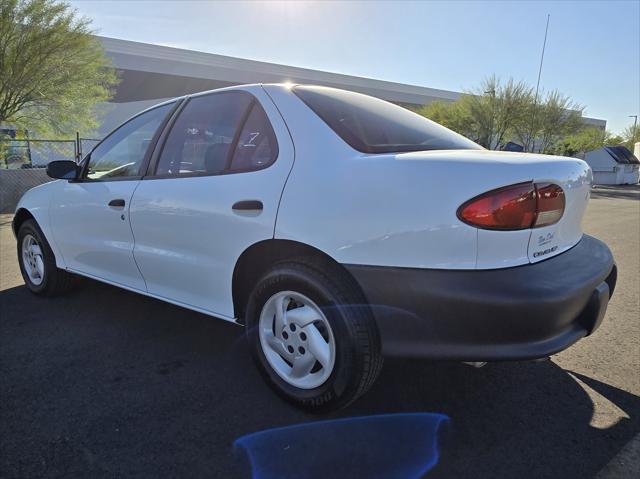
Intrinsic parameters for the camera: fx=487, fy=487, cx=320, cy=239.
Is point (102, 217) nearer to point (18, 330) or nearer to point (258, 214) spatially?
point (18, 330)

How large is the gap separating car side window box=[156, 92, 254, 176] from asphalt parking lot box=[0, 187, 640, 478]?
1229 millimetres

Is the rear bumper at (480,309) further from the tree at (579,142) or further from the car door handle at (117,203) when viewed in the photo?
the tree at (579,142)

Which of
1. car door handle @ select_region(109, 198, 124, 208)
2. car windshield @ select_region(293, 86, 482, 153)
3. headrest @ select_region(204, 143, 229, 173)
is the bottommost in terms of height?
car door handle @ select_region(109, 198, 124, 208)

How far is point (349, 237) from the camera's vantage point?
7.11 ft

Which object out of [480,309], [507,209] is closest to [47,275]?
[480,309]

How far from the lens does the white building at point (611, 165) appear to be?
34469 mm

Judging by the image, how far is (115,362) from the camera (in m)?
3.09

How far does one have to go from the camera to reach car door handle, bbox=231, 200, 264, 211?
249 cm

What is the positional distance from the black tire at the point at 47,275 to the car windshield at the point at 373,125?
9.34 ft

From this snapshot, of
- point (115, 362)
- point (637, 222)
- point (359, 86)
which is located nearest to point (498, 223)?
point (115, 362)

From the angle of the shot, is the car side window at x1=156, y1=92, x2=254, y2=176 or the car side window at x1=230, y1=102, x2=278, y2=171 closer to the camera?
the car side window at x1=230, y1=102, x2=278, y2=171

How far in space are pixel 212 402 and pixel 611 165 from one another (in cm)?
3889

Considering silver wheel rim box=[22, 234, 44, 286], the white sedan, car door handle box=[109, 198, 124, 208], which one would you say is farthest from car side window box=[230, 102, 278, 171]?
silver wheel rim box=[22, 234, 44, 286]

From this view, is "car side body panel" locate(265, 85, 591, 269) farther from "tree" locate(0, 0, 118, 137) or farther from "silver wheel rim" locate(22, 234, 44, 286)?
"tree" locate(0, 0, 118, 137)
